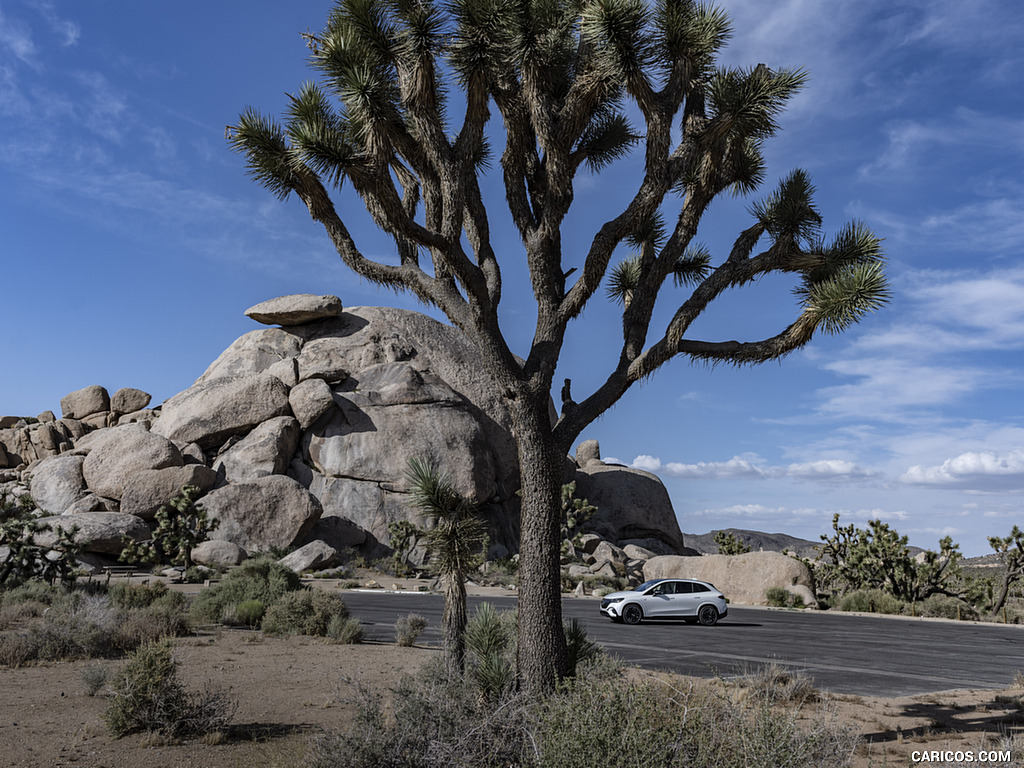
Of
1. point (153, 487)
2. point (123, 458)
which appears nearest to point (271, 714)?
point (153, 487)

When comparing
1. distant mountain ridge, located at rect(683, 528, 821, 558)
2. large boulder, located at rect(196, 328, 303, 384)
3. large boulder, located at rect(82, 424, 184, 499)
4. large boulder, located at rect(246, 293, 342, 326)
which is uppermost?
large boulder, located at rect(246, 293, 342, 326)

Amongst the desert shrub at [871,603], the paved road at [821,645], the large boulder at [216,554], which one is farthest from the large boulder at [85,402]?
the desert shrub at [871,603]

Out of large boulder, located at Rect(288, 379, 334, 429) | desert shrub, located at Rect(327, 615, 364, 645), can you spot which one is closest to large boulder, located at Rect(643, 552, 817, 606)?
desert shrub, located at Rect(327, 615, 364, 645)

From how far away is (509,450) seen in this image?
46.7 m

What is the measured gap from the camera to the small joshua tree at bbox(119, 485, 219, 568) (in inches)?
1276

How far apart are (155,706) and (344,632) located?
23.5 ft

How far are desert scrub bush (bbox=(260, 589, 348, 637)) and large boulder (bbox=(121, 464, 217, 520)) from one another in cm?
2263

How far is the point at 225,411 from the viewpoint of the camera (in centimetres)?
4238

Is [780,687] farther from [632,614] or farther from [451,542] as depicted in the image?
[632,614]

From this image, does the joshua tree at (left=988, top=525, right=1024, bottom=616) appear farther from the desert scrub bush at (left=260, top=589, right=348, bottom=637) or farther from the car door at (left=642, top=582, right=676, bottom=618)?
the desert scrub bush at (left=260, top=589, right=348, bottom=637)

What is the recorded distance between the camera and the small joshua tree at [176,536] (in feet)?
106

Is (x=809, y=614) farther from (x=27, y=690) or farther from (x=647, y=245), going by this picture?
(x=27, y=690)

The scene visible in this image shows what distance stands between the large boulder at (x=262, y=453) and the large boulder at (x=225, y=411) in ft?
2.57

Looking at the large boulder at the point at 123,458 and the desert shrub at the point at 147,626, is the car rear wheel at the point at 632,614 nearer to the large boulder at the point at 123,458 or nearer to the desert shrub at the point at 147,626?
the desert shrub at the point at 147,626
